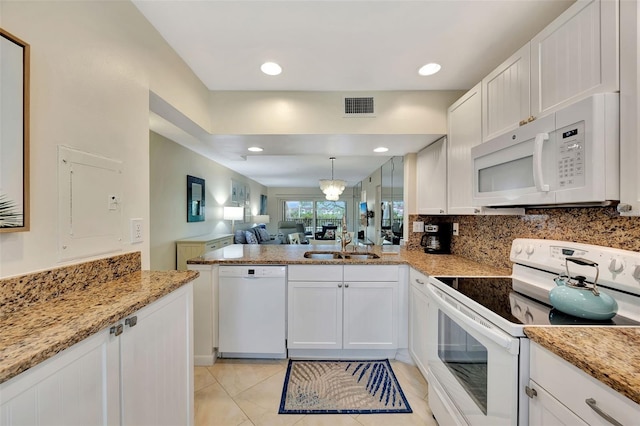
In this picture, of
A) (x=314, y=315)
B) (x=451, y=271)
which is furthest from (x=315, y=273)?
(x=451, y=271)

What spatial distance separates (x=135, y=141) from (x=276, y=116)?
1.12 metres

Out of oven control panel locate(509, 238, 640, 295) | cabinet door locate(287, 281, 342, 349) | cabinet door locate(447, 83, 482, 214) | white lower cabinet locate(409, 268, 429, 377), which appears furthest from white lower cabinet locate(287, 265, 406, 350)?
oven control panel locate(509, 238, 640, 295)

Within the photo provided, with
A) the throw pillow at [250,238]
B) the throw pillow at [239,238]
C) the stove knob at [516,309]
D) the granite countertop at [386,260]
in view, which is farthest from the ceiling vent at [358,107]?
the throw pillow at [250,238]

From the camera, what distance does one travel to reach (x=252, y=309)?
2.19m

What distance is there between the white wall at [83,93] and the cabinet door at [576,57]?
6.73ft


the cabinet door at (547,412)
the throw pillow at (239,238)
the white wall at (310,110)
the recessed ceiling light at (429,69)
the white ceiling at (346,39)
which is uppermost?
the white ceiling at (346,39)

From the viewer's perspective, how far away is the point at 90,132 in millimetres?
1096

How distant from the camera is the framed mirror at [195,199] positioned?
405 cm

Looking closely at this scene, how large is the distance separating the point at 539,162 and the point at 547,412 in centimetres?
95

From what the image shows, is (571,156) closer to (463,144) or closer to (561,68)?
(561,68)

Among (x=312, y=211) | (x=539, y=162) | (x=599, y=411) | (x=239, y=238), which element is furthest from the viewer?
(x=312, y=211)

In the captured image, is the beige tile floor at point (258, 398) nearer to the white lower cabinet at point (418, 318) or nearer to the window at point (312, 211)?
the white lower cabinet at point (418, 318)

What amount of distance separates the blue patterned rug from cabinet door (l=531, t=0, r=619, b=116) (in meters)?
1.99

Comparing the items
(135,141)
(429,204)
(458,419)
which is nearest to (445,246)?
(429,204)
